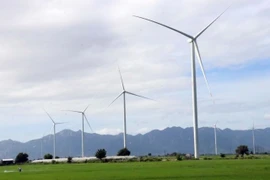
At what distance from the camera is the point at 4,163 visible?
531ft

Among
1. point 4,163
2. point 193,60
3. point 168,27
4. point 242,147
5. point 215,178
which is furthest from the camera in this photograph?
point 4,163

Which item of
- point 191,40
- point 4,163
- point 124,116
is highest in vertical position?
point 191,40

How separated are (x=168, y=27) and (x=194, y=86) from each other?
1235 cm

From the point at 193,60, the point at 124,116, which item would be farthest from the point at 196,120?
the point at 124,116

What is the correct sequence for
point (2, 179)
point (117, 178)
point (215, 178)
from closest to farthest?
point (215, 178)
point (117, 178)
point (2, 179)

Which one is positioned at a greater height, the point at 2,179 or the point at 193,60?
the point at 193,60

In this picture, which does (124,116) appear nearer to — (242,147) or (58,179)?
(242,147)

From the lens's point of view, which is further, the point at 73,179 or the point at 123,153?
the point at 123,153

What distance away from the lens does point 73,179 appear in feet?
163

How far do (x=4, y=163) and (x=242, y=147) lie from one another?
69276mm

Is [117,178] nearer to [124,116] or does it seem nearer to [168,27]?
[168,27]

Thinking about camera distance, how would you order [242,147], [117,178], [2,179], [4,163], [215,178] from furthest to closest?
[4,163]
[242,147]
[2,179]
[117,178]
[215,178]

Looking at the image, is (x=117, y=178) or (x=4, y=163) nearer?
(x=117, y=178)

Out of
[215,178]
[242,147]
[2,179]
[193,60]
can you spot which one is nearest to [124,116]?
[242,147]
